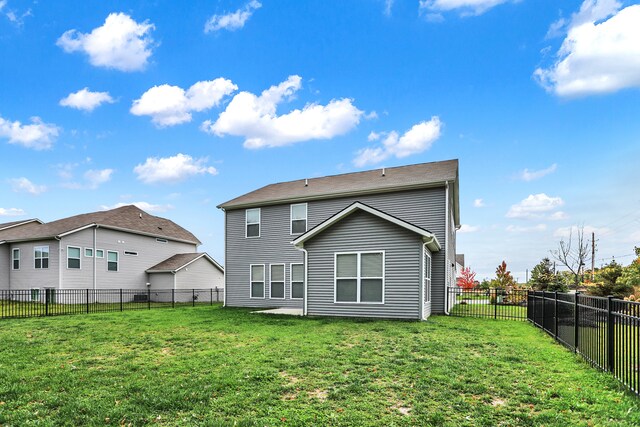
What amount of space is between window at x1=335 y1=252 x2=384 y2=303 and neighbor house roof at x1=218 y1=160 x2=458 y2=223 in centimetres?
440

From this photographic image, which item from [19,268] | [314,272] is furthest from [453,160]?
[19,268]

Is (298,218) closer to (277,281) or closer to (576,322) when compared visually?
(277,281)

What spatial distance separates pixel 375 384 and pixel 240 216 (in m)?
16.4

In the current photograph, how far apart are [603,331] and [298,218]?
14.5 metres

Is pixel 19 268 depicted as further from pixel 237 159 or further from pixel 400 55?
pixel 400 55

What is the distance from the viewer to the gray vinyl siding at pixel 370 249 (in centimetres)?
1334

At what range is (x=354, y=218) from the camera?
1424cm

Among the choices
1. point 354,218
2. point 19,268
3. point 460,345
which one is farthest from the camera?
point 19,268

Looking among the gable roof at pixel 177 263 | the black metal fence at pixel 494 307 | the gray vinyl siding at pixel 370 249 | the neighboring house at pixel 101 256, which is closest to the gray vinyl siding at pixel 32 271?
the neighboring house at pixel 101 256

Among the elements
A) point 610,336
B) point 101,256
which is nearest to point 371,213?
point 610,336

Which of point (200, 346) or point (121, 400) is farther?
point (200, 346)

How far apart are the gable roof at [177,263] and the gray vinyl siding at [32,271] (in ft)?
20.8

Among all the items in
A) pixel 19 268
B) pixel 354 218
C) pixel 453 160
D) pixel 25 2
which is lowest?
pixel 19 268

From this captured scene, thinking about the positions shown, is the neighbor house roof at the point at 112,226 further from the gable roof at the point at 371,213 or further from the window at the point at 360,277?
the window at the point at 360,277
